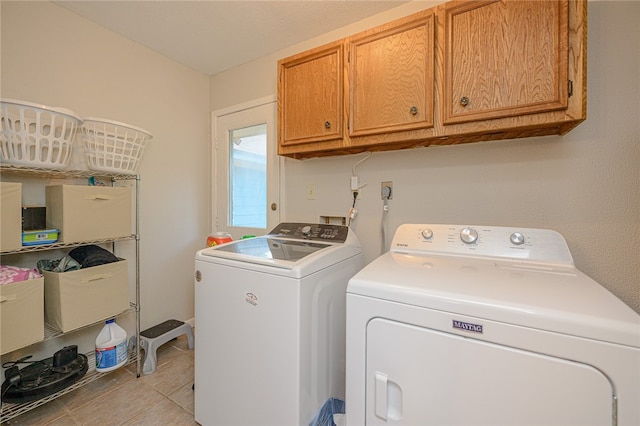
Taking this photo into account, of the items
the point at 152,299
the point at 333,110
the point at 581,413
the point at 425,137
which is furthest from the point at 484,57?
the point at 152,299

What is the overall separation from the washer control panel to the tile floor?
1.58 meters

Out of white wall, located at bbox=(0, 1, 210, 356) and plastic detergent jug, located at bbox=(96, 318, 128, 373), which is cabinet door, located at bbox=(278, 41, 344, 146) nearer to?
white wall, located at bbox=(0, 1, 210, 356)

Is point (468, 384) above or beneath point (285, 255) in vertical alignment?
beneath

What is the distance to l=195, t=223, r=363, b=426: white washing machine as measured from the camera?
3.65 ft

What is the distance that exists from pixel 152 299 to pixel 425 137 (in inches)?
95.3

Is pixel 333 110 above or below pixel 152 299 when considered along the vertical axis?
above

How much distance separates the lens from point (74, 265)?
158cm

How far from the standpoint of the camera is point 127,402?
1597mm

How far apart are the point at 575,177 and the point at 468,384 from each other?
119 cm

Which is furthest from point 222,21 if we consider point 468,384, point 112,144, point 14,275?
point 468,384

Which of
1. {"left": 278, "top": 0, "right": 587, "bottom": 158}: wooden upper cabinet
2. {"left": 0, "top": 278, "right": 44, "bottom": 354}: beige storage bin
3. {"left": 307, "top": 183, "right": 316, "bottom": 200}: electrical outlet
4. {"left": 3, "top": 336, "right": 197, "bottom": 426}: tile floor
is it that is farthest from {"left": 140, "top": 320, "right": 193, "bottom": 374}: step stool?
{"left": 278, "top": 0, "right": 587, "bottom": 158}: wooden upper cabinet

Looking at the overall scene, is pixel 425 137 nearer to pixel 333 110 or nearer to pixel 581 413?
pixel 333 110

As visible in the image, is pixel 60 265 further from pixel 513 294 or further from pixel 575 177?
pixel 575 177

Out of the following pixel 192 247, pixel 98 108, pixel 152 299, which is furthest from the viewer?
pixel 192 247
